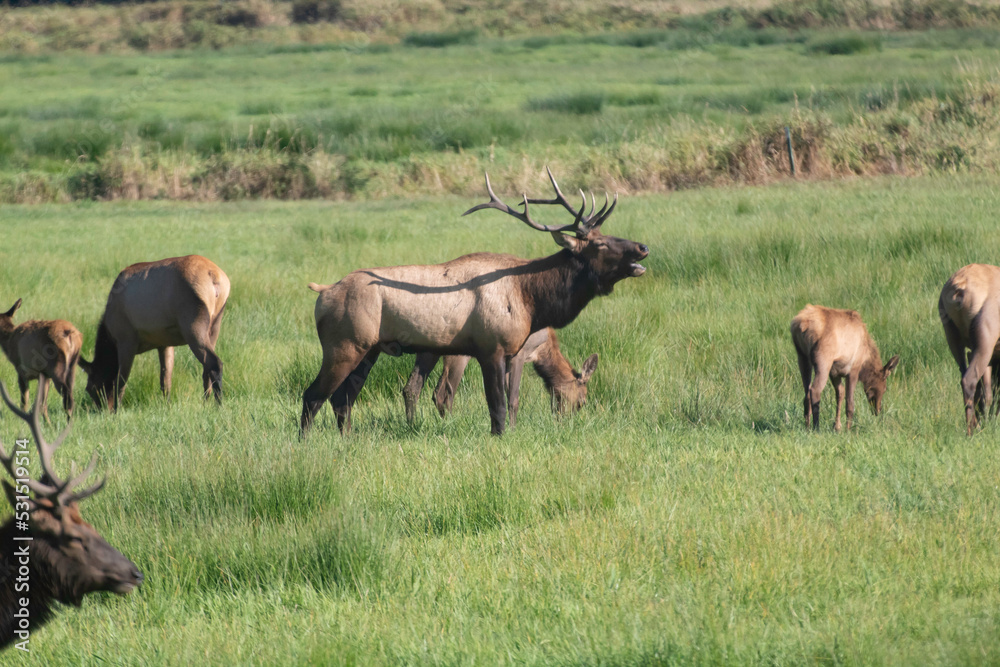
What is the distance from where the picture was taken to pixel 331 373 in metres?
7.88

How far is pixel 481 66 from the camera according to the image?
4669cm

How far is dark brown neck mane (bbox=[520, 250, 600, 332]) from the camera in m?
8.43

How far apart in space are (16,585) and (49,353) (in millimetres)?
5996

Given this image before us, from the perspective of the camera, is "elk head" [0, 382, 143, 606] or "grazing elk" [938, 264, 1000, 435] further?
"grazing elk" [938, 264, 1000, 435]

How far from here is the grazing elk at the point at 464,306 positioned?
25.8 ft

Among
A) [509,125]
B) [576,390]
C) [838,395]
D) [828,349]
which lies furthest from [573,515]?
[509,125]

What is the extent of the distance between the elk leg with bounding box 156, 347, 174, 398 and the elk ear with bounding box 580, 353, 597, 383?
3.89 m

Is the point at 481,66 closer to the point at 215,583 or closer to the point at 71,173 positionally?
the point at 71,173

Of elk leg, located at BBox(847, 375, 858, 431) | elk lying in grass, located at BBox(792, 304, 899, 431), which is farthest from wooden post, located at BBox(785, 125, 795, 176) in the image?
elk leg, located at BBox(847, 375, 858, 431)

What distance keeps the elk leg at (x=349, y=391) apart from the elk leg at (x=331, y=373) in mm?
292

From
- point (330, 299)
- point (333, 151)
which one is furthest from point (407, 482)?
point (333, 151)

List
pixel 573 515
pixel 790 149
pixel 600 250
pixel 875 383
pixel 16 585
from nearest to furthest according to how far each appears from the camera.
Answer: pixel 16 585, pixel 573 515, pixel 600 250, pixel 875 383, pixel 790 149

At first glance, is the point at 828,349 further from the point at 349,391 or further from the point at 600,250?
the point at 349,391

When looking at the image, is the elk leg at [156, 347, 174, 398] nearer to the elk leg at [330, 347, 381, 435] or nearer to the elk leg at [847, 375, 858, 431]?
the elk leg at [330, 347, 381, 435]
